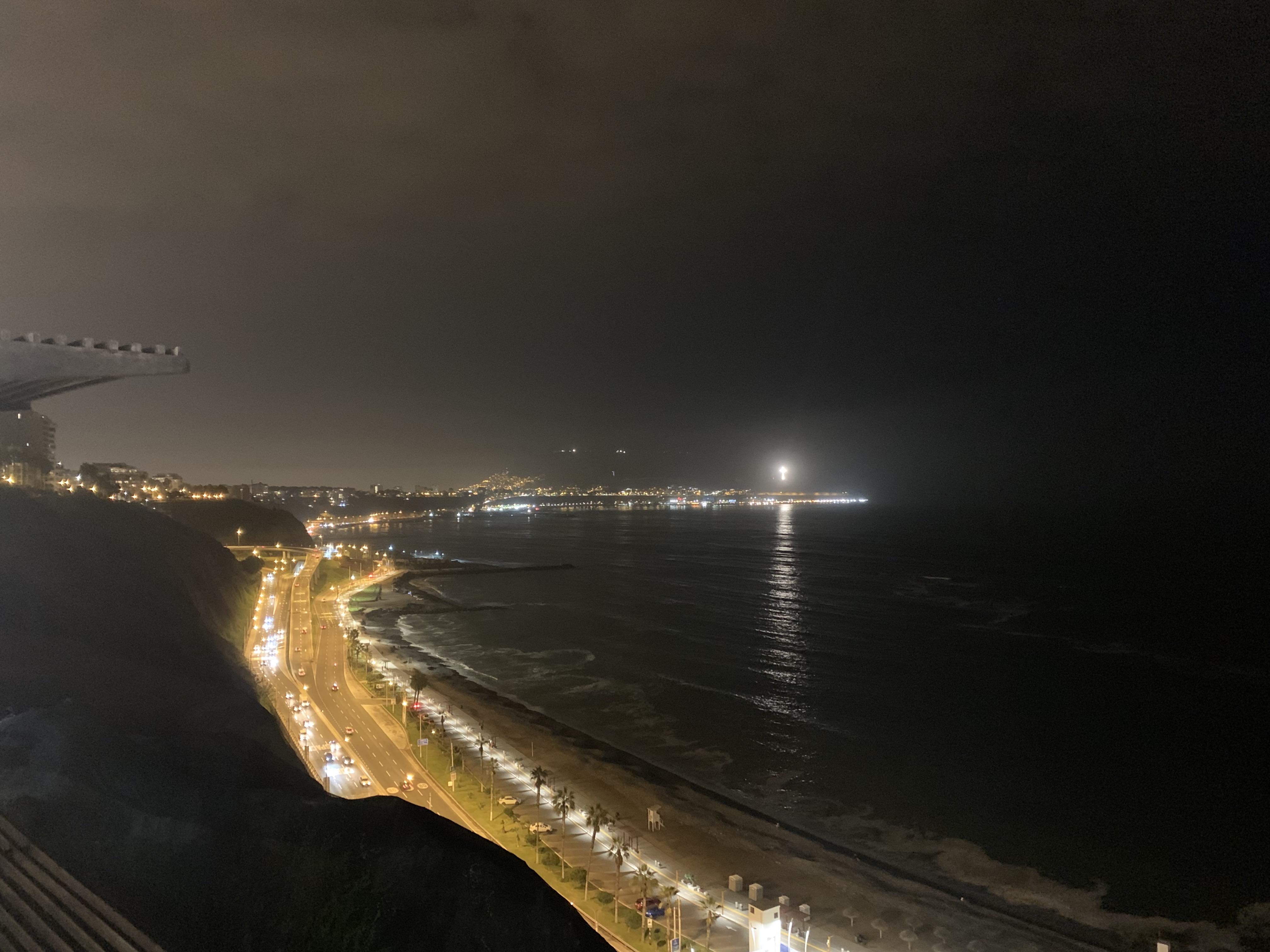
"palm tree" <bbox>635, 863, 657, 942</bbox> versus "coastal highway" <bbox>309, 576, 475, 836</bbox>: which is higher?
"coastal highway" <bbox>309, 576, 475, 836</bbox>

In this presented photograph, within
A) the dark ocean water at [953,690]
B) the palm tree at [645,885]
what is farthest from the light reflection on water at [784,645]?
the palm tree at [645,885]

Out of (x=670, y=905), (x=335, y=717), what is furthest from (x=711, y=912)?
(x=335, y=717)

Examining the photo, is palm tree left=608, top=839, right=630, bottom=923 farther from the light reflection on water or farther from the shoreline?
the light reflection on water

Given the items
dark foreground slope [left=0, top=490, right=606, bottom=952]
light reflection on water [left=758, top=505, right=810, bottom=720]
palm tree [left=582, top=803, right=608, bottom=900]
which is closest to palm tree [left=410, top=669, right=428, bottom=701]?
palm tree [left=582, top=803, right=608, bottom=900]

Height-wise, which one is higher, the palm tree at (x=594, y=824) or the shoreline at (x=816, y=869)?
the palm tree at (x=594, y=824)

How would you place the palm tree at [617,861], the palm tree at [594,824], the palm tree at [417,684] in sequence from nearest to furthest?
the palm tree at [617,861] → the palm tree at [594,824] → the palm tree at [417,684]

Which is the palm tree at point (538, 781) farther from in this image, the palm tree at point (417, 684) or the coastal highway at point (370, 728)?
the palm tree at point (417, 684)
